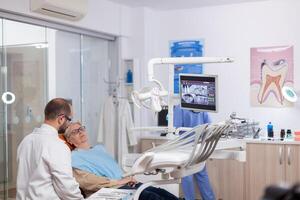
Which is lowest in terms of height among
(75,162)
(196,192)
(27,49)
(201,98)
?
(196,192)

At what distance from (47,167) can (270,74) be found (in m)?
3.69

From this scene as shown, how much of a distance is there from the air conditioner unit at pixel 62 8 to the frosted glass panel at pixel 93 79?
2.76 feet

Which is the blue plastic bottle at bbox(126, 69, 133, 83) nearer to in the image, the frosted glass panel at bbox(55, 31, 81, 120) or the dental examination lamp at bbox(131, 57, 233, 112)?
the frosted glass panel at bbox(55, 31, 81, 120)

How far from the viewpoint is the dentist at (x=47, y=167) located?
258 centimetres

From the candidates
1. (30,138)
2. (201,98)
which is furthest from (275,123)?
(30,138)

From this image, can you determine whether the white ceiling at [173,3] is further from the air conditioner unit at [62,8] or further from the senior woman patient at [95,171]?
the senior woman patient at [95,171]

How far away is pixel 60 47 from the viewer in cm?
518

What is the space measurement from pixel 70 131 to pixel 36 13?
1.43 m

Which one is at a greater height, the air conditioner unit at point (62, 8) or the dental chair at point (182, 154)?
the air conditioner unit at point (62, 8)

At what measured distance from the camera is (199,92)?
3.11 meters

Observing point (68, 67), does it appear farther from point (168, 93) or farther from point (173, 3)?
point (168, 93)

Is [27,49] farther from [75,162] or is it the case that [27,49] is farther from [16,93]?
[75,162]

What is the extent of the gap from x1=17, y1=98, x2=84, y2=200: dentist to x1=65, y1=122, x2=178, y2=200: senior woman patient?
0.70 meters

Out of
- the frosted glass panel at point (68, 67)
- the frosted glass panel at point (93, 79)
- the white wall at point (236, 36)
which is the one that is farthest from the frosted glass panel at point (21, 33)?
the white wall at point (236, 36)
